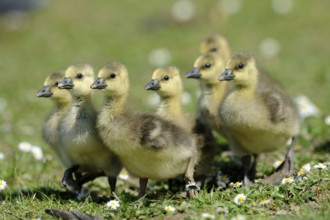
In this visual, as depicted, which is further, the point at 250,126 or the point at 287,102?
the point at 287,102

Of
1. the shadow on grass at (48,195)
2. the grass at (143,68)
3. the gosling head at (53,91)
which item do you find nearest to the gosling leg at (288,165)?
the grass at (143,68)

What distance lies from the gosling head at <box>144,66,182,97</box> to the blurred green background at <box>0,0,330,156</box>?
3389 mm

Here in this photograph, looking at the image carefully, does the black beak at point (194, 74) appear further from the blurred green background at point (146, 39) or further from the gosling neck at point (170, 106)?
the blurred green background at point (146, 39)

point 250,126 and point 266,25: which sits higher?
point 266,25

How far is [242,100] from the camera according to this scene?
5547 millimetres

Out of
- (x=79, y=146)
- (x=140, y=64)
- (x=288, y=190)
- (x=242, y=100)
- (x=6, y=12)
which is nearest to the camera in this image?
(x=288, y=190)

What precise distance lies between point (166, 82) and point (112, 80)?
2.17 feet

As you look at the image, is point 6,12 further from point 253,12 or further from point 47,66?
point 253,12

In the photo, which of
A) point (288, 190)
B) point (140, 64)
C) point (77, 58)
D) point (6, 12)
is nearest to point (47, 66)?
point (77, 58)

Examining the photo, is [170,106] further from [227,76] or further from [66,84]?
[66,84]

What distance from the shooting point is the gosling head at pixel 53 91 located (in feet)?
19.0

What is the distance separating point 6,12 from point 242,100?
1331 cm

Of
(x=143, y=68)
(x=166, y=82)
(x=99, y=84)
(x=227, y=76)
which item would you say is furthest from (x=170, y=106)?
(x=143, y=68)

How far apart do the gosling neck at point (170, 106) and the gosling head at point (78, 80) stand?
2.49 feet
